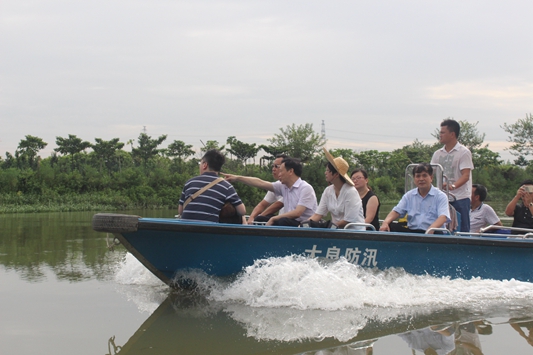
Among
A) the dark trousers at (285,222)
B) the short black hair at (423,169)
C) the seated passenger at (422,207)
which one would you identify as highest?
the short black hair at (423,169)

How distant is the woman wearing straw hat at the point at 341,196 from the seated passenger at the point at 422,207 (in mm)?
426

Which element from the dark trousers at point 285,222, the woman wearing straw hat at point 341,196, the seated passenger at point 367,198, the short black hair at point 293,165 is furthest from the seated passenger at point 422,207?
the short black hair at point 293,165

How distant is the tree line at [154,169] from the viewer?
26766 mm

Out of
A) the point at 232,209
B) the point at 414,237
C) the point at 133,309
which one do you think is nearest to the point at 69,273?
the point at 133,309

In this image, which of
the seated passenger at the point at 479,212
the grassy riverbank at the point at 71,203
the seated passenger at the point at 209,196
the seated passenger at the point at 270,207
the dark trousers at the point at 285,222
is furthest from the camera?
the grassy riverbank at the point at 71,203

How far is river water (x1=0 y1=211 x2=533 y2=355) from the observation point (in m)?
4.16

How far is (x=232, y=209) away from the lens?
18.8 ft

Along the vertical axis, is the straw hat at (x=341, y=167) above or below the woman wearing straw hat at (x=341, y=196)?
above

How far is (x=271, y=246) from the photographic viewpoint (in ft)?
17.9

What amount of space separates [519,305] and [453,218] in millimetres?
1175

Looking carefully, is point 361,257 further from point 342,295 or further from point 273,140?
point 273,140

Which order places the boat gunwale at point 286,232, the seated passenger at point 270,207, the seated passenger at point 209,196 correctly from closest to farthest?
the boat gunwale at point 286,232, the seated passenger at point 209,196, the seated passenger at point 270,207

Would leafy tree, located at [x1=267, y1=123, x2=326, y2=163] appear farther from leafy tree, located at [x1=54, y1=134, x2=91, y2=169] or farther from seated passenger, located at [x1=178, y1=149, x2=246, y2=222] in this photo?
seated passenger, located at [x1=178, y1=149, x2=246, y2=222]

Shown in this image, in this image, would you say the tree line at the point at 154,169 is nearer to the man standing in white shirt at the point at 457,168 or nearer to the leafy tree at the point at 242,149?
the leafy tree at the point at 242,149
